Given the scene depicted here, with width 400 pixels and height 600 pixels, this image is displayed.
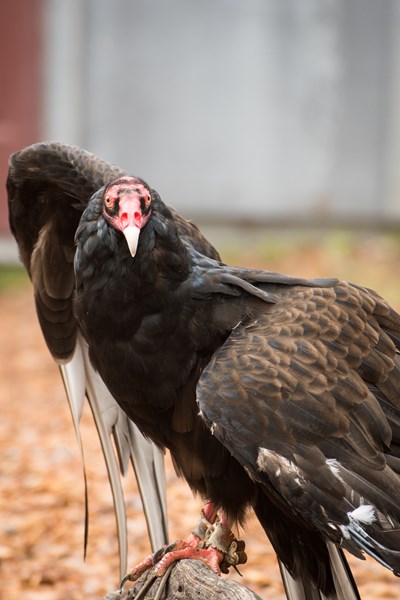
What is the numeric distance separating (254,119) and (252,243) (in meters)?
1.20

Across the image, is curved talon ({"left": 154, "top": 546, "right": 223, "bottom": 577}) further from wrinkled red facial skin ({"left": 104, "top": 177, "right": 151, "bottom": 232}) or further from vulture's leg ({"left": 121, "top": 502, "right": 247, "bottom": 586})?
wrinkled red facial skin ({"left": 104, "top": 177, "right": 151, "bottom": 232})

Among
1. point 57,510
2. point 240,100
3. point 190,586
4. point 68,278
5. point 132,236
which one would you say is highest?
point 132,236

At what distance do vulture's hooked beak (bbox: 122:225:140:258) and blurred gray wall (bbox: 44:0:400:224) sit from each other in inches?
287

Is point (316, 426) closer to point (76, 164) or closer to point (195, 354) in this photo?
point (195, 354)

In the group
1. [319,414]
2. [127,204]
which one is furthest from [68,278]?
[319,414]

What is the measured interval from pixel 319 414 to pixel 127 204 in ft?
2.86

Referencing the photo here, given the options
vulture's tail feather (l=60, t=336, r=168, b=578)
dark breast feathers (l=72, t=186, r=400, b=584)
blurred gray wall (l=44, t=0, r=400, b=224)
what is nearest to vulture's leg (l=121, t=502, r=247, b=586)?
dark breast feathers (l=72, t=186, r=400, b=584)

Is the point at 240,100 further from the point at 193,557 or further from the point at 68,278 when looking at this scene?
the point at 193,557

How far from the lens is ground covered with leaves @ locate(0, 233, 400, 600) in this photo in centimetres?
495

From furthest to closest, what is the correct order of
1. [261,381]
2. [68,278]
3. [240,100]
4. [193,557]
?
[240,100]
[68,278]
[193,557]
[261,381]

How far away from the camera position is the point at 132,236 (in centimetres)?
345

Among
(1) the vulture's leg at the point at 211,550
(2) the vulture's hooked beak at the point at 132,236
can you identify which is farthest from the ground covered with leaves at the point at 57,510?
(2) the vulture's hooked beak at the point at 132,236

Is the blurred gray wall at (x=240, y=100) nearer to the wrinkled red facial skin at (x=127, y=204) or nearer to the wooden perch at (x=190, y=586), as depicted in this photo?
the wrinkled red facial skin at (x=127, y=204)

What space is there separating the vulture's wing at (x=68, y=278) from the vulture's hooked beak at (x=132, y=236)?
35.6 inches
